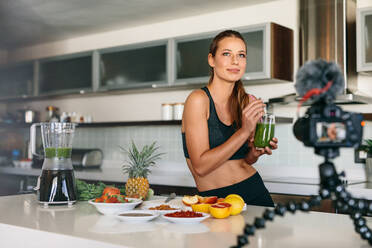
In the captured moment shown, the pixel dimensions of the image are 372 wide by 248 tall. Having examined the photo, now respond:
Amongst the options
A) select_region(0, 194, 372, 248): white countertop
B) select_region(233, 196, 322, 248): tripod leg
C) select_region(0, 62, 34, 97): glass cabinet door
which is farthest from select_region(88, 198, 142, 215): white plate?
select_region(0, 62, 34, 97): glass cabinet door

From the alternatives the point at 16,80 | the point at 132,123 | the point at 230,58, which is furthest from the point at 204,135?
the point at 16,80

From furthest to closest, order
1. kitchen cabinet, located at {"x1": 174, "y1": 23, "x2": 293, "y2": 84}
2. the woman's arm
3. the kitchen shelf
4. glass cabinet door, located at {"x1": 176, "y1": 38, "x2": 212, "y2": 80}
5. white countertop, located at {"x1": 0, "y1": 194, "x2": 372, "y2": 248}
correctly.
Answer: glass cabinet door, located at {"x1": 176, "y1": 38, "x2": 212, "y2": 80} → the kitchen shelf → kitchen cabinet, located at {"x1": 174, "y1": 23, "x2": 293, "y2": 84} → the woman's arm → white countertop, located at {"x1": 0, "y1": 194, "x2": 372, "y2": 248}

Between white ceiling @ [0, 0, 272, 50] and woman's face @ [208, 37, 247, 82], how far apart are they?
2.00 metres

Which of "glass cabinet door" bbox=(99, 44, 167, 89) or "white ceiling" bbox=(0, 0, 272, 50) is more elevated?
"white ceiling" bbox=(0, 0, 272, 50)

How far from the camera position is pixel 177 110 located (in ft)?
13.3

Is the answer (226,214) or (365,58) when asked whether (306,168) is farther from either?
(226,214)

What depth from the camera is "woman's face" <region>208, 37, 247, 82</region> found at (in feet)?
6.08

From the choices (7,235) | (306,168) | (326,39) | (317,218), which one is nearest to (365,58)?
(326,39)

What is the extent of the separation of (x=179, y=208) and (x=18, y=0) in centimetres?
315

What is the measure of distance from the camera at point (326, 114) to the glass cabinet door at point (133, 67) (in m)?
3.03

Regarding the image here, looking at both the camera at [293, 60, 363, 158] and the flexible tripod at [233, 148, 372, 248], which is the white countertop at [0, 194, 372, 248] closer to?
the flexible tripod at [233, 148, 372, 248]

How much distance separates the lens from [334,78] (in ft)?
3.18

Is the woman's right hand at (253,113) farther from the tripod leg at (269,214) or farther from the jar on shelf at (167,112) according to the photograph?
the jar on shelf at (167,112)

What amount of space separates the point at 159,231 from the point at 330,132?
57 centimetres
